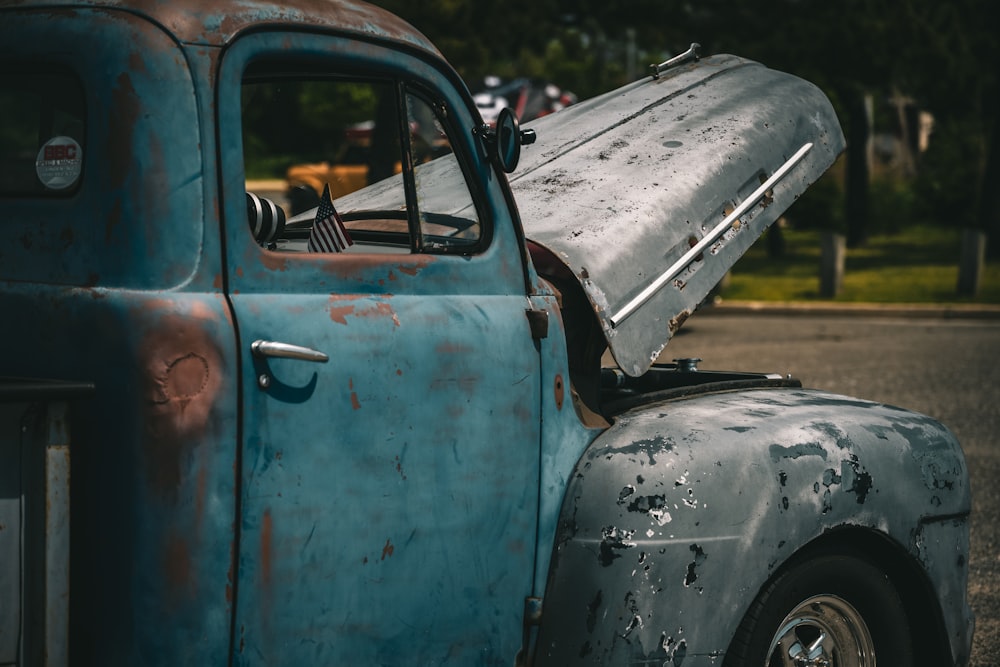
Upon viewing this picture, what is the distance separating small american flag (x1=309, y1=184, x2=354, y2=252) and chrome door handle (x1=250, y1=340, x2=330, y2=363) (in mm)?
503

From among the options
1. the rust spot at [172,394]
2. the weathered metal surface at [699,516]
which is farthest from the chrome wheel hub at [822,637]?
the rust spot at [172,394]

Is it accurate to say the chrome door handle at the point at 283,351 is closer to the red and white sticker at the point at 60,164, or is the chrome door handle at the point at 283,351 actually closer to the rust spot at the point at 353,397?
the rust spot at the point at 353,397

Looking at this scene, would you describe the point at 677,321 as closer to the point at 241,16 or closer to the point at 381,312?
the point at 381,312

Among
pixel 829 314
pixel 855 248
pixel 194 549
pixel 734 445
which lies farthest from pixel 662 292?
pixel 855 248

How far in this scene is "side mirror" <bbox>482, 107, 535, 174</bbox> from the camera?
305 centimetres

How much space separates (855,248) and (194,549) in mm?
28068

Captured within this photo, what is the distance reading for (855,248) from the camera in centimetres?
2925

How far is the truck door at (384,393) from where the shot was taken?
264 cm

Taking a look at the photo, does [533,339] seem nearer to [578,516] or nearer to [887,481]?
[578,516]

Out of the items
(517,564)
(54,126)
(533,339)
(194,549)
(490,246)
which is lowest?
(517,564)

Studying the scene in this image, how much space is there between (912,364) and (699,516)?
9.70 meters

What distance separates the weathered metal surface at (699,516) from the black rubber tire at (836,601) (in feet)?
0.22

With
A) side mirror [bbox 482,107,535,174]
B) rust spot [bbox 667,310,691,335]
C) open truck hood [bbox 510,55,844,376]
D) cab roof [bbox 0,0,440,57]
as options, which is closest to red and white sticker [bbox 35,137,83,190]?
cab roof [bbox 0,0,440,57]

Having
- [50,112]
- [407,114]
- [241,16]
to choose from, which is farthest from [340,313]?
[50,112]
